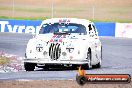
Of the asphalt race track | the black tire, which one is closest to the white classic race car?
the black tire

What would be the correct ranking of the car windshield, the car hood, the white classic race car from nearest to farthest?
the white classic race car < the car hood < the car windshield

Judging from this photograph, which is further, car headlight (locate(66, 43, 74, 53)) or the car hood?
the car hood

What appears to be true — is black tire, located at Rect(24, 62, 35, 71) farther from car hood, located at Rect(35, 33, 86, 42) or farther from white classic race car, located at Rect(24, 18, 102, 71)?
car hood, located at Rect(35, 33, 86, 42)

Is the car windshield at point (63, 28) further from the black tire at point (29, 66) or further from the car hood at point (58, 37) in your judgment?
the black tire at point (29, 66)

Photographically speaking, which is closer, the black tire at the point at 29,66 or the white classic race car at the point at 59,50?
the white classic race car at the point at 59,50

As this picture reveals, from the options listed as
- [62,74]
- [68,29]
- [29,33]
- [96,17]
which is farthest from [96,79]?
[96,17]

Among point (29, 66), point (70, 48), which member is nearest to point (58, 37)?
point (70, 48)

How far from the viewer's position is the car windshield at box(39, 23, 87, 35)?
20234 mm

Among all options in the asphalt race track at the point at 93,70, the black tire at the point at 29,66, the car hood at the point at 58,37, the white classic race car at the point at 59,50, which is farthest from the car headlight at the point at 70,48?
the black tire at the point at 29,66

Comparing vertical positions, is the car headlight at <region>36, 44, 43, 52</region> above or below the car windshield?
below

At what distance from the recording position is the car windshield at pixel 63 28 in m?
20.2

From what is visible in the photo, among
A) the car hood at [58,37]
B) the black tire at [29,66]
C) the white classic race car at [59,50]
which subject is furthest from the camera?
the black tire at [29,66]

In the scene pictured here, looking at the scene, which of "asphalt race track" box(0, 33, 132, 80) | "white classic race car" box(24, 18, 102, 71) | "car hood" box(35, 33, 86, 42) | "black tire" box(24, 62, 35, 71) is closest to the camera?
"asphalt race track" box(0, 33, 132, 80)

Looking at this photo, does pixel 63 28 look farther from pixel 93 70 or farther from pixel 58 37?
pixel 93 70
